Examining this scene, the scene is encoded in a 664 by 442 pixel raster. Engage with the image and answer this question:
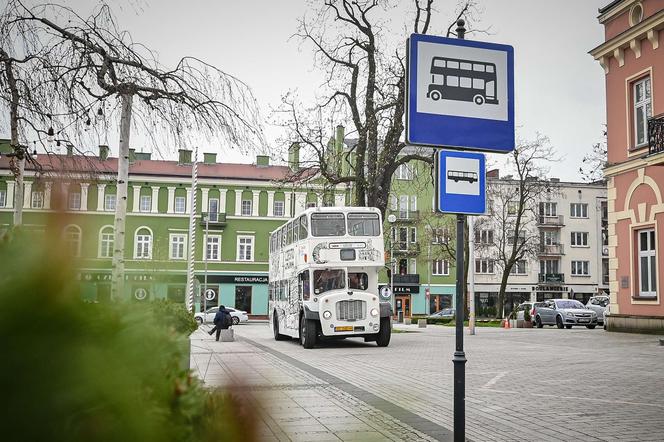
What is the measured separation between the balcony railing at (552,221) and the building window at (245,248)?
3320 centimetres

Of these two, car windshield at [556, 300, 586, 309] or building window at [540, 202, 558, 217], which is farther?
building window at [540, 202, 558, 217]

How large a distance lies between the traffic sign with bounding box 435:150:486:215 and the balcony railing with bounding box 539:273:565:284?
73.1 metres

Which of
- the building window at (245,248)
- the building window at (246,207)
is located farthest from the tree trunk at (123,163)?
the building window at (246,207)

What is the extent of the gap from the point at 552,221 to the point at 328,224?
198ft

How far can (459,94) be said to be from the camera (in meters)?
5.90

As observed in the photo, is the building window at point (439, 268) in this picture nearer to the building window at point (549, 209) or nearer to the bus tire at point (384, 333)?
the building window at point (549, 209)

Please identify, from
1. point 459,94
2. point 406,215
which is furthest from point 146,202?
point 459,94

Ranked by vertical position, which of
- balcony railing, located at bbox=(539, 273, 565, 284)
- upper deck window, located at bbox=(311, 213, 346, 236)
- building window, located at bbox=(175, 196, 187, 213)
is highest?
building window, located at bbox=(175, 196, 187, 213)

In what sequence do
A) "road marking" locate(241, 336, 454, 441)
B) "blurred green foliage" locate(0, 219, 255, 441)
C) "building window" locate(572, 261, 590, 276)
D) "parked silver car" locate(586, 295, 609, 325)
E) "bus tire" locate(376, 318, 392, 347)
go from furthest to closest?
"building window" locate(572, 261, 590, 276) → "parked silver car" locate(586, 295, 609, 325) → "bus tire" locate(376, 318, 392, 347) → "road marking" locate(241, 336, 454, 441) → "blurred green foliage" locate(0, 219, 255, 441)

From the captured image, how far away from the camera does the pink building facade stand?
22938 millimetres

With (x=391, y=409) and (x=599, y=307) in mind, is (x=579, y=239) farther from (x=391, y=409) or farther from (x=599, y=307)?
(x=391, y=409)

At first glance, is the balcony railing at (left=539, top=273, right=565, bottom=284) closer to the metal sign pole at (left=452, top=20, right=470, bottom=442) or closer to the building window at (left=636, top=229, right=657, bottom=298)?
the building window at (left=636, top=229, right=657, bottom=298)

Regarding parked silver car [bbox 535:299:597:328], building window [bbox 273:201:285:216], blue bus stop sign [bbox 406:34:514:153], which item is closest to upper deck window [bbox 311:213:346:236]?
blue bus stop sign [bbox 406:34:514:153]

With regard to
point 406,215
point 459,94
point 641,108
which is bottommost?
point 459,94
